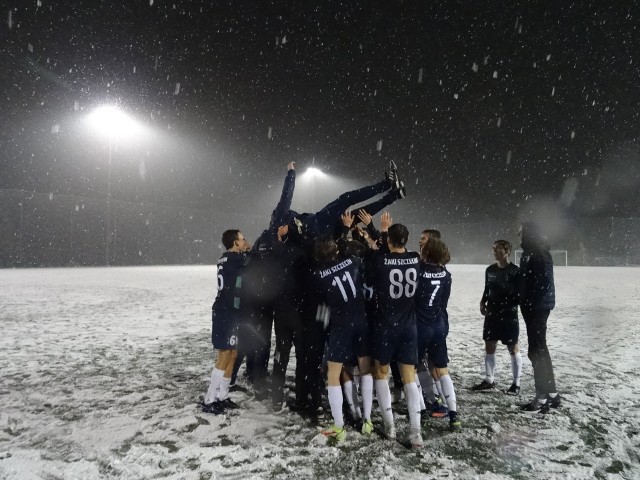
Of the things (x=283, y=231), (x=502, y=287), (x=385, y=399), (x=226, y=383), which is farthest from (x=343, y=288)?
(x=502, y=287)

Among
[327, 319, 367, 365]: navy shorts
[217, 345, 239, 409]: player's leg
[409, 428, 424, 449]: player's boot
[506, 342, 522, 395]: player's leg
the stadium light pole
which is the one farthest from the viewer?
the stadium light pole

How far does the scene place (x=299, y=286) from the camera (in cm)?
462

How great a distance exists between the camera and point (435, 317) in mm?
4164

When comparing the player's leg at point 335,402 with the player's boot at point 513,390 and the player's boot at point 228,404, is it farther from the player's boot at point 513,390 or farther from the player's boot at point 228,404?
the player's boot at point 513,390

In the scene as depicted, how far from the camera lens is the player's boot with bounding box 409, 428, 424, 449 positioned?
3.69 metres

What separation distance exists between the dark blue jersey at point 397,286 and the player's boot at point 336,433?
106 cm

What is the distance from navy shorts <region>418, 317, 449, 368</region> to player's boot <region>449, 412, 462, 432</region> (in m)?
0.46

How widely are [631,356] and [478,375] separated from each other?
2.91 metres

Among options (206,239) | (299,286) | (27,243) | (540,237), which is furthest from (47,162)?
(540,237)

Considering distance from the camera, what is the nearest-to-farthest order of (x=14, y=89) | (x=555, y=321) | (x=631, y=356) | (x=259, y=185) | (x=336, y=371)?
(x=336, y=371)
(x=631, y=356)
(x=555, y=321)
(x=14, y=89)
(x=259, y=185)

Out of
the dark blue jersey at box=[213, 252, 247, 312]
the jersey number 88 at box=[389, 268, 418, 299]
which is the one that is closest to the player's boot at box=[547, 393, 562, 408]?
the jersey number 88 at box=[389, 268, 418, 299]

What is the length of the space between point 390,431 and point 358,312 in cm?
110

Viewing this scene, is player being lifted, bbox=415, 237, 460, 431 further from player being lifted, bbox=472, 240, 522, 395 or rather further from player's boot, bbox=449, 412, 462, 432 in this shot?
player being lifted, bbox=472, 240, 522, 395

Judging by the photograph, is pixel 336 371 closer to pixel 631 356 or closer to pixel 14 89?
pixel 631 356
